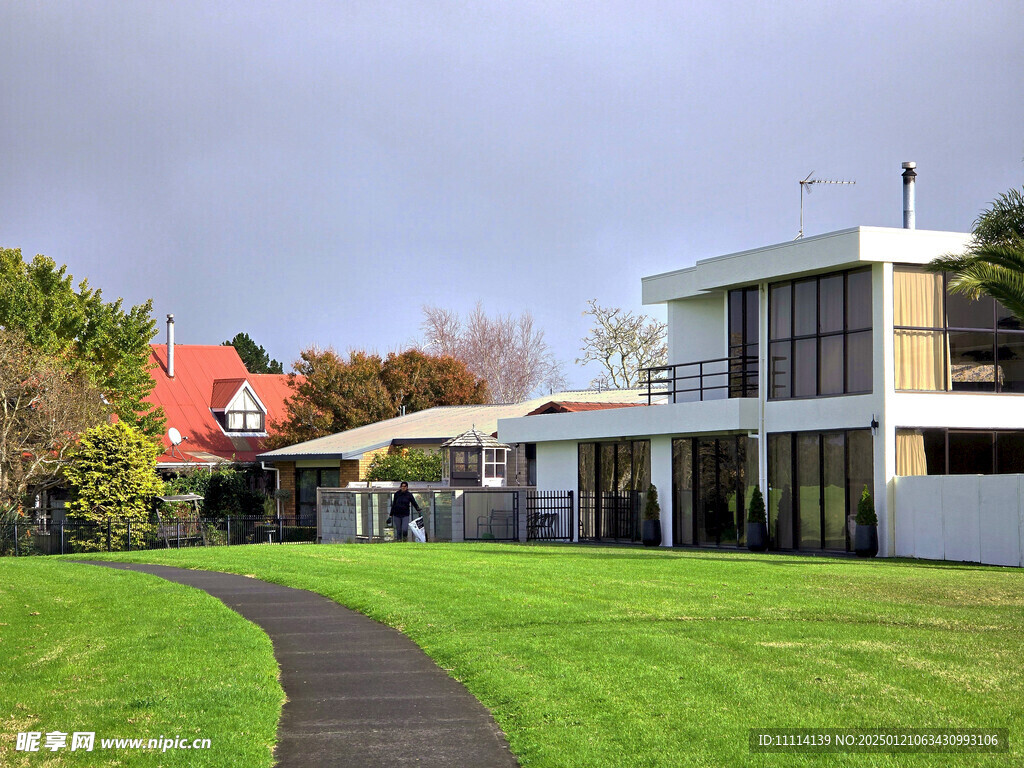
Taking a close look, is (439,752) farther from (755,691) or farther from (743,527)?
(743,527)

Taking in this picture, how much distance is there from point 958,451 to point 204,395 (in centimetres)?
3996

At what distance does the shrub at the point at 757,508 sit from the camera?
27247mm

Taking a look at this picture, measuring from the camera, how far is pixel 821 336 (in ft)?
87.9

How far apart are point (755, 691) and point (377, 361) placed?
47.4m

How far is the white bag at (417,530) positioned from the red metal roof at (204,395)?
20.8m

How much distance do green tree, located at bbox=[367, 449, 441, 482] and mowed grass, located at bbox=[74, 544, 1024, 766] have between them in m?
20.3

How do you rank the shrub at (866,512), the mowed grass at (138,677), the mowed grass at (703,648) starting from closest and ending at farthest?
1. the mowed grass at (138,677)
2. the mowed grass at (703,648)
3. the shrub at (866,512)

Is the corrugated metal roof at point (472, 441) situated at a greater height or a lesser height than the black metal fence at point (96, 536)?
greater

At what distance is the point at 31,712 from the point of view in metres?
8.82

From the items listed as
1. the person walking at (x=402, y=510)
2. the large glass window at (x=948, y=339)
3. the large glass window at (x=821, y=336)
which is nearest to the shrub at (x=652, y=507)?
the large glass window at (x=821, y=336)

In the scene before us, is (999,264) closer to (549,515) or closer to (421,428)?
(549,515)

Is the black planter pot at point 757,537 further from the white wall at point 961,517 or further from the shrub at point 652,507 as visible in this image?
the shrub at point 652,507

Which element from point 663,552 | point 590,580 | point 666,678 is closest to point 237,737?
point 666,678

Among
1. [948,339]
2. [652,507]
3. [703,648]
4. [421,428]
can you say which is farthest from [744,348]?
[703,648]
